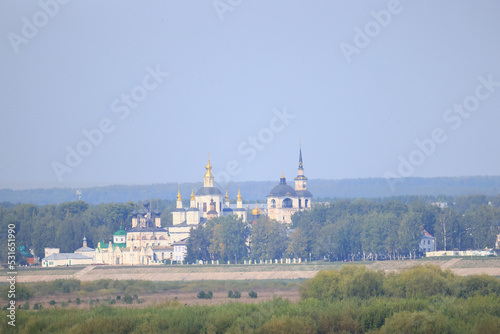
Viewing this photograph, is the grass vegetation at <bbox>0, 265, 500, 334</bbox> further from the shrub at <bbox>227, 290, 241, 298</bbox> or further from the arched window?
the arched window

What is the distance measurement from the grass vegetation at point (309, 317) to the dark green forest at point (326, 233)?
39.3 meters

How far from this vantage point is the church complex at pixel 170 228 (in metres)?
108

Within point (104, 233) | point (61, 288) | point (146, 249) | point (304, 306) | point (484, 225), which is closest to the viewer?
point (304, 306)

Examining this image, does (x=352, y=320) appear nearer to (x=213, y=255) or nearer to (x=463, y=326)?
(x=463, y=326)

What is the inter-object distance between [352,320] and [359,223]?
53.4 m

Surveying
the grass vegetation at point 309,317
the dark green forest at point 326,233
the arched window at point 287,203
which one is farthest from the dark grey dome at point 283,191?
the grass vegetation at point 309,317

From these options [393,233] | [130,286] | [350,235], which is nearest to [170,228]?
[350,235]

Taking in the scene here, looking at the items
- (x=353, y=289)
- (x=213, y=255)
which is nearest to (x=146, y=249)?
(x=213, y=255)

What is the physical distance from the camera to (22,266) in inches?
4102

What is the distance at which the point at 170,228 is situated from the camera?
11675 centimetres

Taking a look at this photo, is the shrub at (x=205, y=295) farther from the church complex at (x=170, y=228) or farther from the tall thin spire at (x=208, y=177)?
the tall thin spire at (x=208, y=177)

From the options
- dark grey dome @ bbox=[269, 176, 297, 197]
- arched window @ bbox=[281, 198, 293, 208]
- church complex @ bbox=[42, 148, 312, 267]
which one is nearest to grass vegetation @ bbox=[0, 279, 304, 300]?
church complex @ bbox=[42, 148, 312, 267]

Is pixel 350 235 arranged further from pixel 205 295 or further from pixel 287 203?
pixel 205 295

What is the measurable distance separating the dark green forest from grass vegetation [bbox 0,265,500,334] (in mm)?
39298
